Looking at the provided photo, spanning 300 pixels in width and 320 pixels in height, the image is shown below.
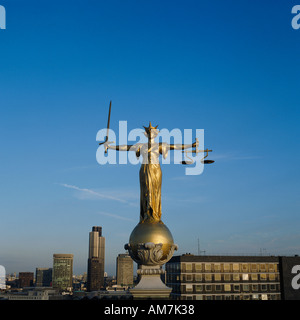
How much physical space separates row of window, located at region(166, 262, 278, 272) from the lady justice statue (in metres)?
55.4

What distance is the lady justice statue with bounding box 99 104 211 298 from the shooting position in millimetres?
18297

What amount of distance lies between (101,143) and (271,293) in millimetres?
67511

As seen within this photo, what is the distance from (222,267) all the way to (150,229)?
2399 inches

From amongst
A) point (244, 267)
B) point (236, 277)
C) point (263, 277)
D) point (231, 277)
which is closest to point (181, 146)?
point (231, 277)

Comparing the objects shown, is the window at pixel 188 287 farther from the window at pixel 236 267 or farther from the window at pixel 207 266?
the window at pixel 236 267

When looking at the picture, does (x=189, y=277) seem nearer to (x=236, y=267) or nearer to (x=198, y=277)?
(x=198, y=277)

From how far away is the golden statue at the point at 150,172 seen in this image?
64.2 feet

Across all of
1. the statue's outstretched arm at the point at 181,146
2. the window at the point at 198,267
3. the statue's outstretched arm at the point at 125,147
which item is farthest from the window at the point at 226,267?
the statue's outstretched arm at the point at 125,147

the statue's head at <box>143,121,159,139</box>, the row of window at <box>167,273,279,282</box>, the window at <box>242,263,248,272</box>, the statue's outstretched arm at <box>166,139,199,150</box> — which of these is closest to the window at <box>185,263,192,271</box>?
the row of window at <box>167,273,279,282</box>

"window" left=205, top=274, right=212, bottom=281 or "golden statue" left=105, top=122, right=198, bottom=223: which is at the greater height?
"golden statue" left=105, top=122, right=198, bottom=223

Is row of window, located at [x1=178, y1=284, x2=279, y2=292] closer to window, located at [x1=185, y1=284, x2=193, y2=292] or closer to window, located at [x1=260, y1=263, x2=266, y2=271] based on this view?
window, located at [x1=185, y1=284, x2=193, y2=292]

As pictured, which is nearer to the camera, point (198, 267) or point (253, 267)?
point (198, 267)

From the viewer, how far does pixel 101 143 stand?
20094mm

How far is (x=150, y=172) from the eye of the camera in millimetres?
19828
